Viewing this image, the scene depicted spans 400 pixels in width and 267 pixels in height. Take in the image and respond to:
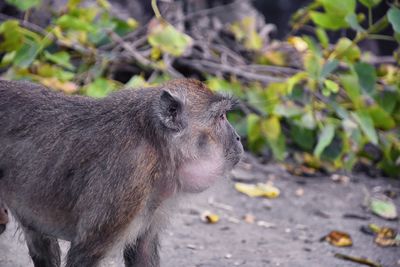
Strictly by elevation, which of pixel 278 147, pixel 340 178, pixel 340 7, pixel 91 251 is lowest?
pixel 340 178

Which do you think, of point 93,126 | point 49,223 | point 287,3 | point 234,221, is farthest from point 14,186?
point 287,3

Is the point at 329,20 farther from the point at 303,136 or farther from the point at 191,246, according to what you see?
the point at 191,246

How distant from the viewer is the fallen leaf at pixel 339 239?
4.77m

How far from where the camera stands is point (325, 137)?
220 inches

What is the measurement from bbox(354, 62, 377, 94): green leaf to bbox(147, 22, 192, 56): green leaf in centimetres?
132

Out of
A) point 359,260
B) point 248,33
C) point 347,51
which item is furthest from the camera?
point 248,33

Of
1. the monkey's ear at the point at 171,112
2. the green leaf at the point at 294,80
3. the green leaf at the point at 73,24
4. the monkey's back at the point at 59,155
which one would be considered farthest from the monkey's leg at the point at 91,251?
the green leaf at the point at 294,80

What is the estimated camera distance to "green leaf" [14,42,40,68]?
5.28m

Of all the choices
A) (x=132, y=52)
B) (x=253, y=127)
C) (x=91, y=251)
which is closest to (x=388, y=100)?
(x=253, y=127)

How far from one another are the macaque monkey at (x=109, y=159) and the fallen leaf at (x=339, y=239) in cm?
167

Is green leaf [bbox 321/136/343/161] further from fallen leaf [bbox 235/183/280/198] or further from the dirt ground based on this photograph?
fallen leaf [bbox 235/183/280/198]

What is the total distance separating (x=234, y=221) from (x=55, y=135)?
2082 mm

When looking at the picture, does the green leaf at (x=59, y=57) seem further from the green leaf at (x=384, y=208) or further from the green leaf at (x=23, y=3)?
the green leaf at (x=384, y=208)

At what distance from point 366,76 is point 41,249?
9.63 ft
